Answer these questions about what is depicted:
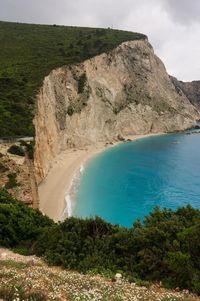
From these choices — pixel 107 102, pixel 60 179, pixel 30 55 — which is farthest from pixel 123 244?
pixel 107 102

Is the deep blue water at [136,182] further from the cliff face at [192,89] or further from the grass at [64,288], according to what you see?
the cliff face at [192,89]

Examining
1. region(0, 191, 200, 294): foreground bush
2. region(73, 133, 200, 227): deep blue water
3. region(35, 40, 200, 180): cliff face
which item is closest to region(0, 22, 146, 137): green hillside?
region(35, 40, 200, 180): cliff face

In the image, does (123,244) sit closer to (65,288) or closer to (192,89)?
(65,288)

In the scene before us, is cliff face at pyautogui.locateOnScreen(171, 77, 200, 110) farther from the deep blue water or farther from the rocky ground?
the rocky ground

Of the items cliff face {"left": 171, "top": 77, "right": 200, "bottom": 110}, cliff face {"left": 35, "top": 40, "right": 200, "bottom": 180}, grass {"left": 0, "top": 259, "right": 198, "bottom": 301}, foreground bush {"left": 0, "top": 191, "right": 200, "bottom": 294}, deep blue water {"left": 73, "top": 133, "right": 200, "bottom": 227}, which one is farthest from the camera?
cliff face {"left": 171, "top": 77, "right": 200, "bottom": 110}

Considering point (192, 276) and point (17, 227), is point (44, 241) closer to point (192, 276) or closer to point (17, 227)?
point (17, 227)

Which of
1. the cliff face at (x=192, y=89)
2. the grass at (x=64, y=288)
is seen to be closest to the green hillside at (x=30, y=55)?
the grass at (x=64, y=288)
